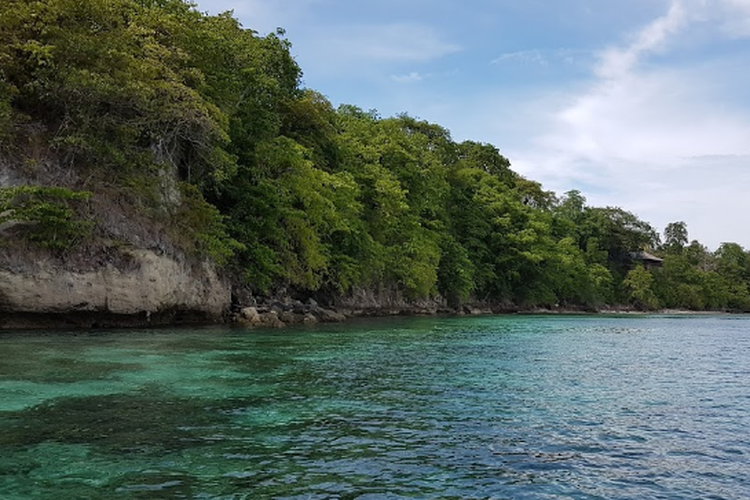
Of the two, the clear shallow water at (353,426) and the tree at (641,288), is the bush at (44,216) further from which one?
the tree at (641,288)

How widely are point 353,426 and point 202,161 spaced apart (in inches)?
790

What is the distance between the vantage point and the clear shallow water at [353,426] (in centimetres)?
565

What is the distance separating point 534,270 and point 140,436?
58.6 meters

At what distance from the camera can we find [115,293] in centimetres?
2047

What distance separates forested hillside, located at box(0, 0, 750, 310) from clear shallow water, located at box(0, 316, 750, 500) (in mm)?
7010

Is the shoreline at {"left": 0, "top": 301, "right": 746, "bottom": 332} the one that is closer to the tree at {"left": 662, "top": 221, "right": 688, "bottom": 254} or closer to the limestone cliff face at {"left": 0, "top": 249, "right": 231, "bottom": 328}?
the limestone cliff face at {"left": 0, "top": 249, "right": 231, "bottom": 328}

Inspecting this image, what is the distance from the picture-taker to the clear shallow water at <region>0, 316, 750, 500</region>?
5.65 metres

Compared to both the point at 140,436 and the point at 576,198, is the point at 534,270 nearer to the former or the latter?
the point at 576,198

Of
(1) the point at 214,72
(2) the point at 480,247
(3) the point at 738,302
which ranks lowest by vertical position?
(3) the point at 738,302

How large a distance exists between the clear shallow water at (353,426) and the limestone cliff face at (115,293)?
145 inches

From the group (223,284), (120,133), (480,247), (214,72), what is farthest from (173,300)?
(480,247)

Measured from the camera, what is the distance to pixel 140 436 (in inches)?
275

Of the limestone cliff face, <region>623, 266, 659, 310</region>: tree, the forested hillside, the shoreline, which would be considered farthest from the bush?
<region>623, 266, 659, 310</region>: tree

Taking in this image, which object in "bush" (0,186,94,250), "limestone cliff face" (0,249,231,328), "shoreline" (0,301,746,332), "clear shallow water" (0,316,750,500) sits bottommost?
A: "clear shallow water" (0,316,750,500)
